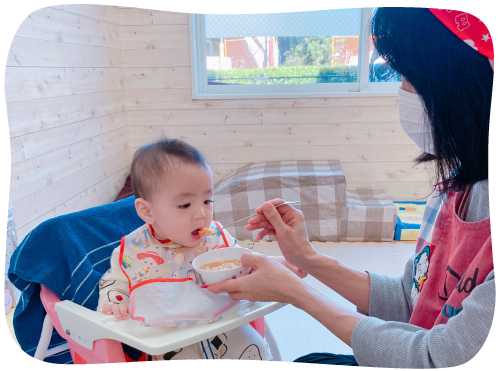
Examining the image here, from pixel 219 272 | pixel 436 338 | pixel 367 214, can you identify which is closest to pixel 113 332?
pixel 219 272

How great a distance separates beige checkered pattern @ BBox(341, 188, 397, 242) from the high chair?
4.70 ft

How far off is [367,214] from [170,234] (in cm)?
161

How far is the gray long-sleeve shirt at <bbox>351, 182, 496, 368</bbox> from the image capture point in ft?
1.72

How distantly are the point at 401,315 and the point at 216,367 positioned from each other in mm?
518

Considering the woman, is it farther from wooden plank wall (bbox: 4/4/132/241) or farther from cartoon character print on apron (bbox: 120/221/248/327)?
wooden plank wall (bbox: 4/4/132/241)

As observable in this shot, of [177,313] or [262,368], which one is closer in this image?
[262,368]

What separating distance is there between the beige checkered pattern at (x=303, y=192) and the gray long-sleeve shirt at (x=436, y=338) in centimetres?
91

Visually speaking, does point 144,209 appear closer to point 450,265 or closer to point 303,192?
point 450,265

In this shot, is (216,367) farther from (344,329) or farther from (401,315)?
(401,315)

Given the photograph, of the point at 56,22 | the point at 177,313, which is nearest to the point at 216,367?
the point at 177,313

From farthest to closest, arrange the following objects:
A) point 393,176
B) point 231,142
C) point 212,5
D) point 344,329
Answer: point 393,176, point 231,142, point 344,329, point 212,5

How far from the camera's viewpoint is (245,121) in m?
1.45

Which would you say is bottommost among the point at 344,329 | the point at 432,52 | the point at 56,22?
the point at 344,329

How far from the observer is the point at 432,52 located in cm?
54
